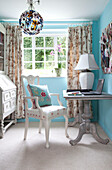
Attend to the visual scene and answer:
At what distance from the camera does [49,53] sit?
4.30 metres

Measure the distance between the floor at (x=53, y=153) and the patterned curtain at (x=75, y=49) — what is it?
0.89 m

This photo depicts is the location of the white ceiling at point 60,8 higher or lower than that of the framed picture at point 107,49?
higher

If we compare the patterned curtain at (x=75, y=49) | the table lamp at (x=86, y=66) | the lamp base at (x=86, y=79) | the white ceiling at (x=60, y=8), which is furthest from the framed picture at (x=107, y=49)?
the patterned curtain at (x=75, y=49)

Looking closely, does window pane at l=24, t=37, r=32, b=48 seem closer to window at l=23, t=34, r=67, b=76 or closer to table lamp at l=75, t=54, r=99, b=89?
window at l=23, t=34, r=67, b=76

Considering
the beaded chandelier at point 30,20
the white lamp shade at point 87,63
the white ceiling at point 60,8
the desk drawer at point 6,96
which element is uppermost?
the white ceiling at point 60,8

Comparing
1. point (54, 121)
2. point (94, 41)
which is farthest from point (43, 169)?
point (94, 41)

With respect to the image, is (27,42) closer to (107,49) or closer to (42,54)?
(42,54)

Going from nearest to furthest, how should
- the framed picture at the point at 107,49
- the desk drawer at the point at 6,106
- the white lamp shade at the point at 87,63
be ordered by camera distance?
the framed picture at the point at 107,49 < the desk drawer at the point at 6,106 < the white lamp shade at the point at 87,63

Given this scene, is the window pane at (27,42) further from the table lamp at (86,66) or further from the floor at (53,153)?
the floor at (53,153)

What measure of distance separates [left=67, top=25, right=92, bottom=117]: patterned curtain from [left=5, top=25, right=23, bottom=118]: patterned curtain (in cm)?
117

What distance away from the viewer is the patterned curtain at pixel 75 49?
Result: 12.9ft

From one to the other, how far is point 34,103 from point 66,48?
1.86m

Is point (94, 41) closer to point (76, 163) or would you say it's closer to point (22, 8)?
point (22, 8)

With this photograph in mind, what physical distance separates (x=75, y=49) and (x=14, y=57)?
4.80 feet
